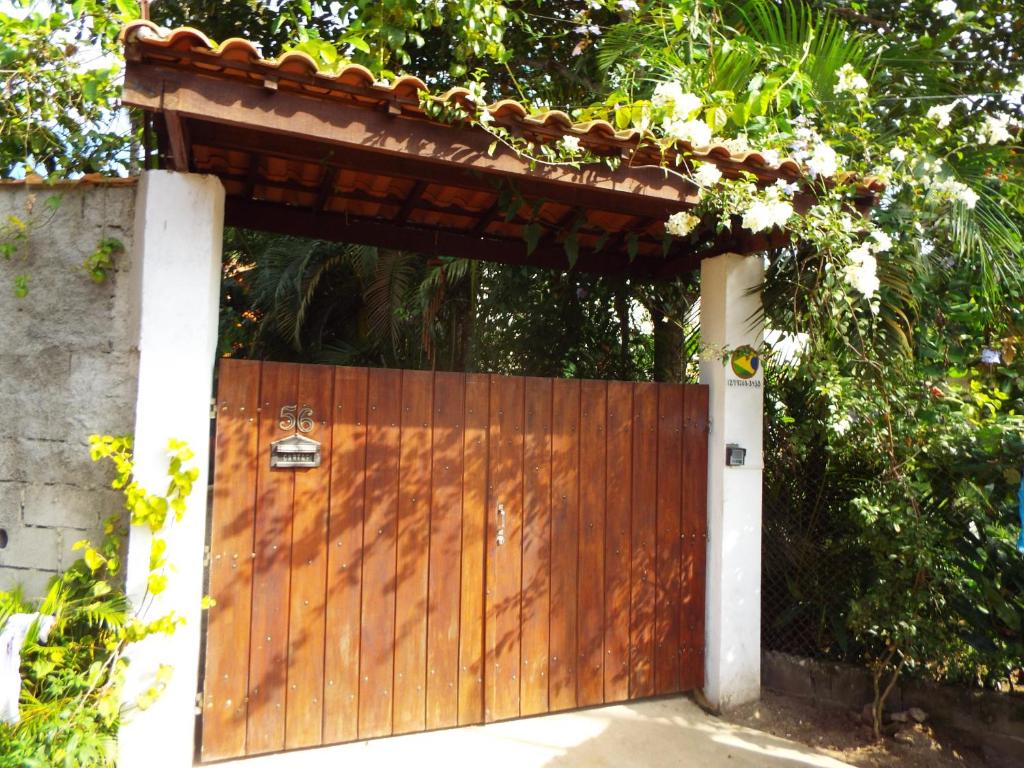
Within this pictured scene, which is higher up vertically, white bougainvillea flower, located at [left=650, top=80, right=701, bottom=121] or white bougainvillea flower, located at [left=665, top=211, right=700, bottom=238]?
white bougainvillea flower, located at [left=650, top=80, right=701, bottom=121]

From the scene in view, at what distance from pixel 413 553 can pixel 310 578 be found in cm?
51

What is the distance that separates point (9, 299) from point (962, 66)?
684 cm

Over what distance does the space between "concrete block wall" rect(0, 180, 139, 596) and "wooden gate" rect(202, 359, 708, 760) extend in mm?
505

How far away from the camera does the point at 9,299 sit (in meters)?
3.25

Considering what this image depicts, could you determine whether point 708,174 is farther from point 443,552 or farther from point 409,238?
point 443,552

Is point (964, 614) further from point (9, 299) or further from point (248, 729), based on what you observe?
point (9, 299)

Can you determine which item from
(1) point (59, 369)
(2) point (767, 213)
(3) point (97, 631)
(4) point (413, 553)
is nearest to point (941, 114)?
(2) point (767, 213)

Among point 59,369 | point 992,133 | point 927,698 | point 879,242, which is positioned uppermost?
point 992,133

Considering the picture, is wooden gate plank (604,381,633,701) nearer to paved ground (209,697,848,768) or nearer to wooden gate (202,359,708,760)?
wooden gate (202,359,708,760)

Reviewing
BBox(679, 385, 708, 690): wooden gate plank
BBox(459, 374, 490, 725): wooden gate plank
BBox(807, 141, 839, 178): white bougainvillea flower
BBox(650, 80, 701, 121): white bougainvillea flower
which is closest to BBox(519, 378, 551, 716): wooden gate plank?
BBox(459, 374, 490, 725): wooden gate plank

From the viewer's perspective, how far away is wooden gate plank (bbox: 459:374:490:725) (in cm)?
372

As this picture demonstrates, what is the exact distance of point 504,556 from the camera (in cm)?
385

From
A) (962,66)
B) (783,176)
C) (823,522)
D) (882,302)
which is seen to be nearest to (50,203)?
(783,176)

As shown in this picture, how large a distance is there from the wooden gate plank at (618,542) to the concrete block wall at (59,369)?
247cm
